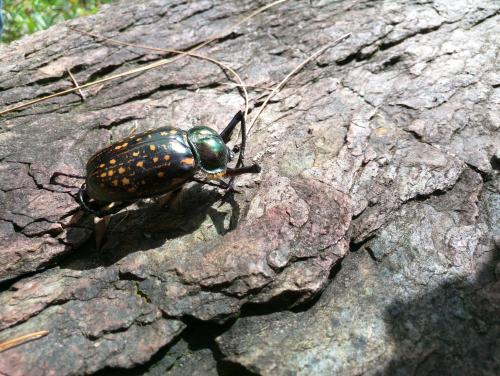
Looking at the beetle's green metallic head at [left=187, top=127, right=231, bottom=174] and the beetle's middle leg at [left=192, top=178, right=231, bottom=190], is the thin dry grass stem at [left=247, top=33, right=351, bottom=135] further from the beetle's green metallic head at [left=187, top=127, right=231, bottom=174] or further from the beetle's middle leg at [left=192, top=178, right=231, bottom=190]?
the beetle's middle leg at [left=192, top=178, right=231, bottom=190]

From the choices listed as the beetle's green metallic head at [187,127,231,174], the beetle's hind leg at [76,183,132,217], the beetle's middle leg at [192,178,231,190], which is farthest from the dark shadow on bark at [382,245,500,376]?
the beetle's hind leg at [76,183,132,217]

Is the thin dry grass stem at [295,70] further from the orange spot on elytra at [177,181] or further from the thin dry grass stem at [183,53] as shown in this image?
the orange spot on elytra at [177,181]

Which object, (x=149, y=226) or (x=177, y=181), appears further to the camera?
(x=149, y=226)

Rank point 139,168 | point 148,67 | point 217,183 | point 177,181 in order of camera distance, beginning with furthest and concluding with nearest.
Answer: point 148,67 < point 217,183 < point 177,181 < point 139,168

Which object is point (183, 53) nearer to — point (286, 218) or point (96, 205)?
point (96, 205)

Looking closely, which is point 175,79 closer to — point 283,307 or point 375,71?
point 375,71

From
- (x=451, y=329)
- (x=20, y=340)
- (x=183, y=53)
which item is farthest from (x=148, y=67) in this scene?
(x=451, y=329)
